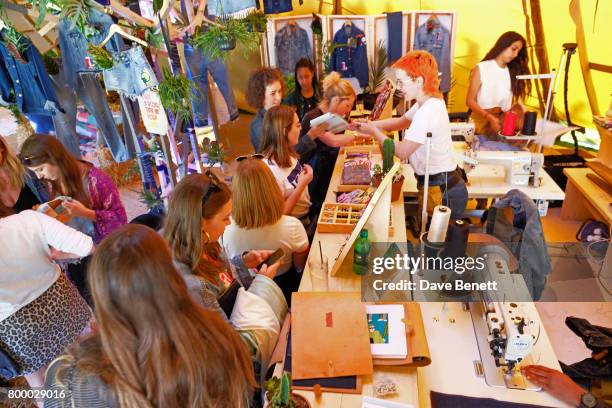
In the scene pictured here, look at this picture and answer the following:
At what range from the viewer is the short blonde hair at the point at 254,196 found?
85.6 inches

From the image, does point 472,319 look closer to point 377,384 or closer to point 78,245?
point 377,384

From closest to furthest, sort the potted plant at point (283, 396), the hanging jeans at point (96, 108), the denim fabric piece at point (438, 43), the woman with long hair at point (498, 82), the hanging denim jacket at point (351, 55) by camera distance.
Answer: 1. the potted plant at point (283, 396)
2. the hanging jeans at point (96, 108)
3. the woman with long hair at point (498, 82)
4. the denim fabric piece at point (438, 43)
5. the hanging denim jacket at point (351, 55)

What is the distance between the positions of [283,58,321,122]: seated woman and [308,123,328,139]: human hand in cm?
87

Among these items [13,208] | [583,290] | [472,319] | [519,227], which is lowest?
[583,290]

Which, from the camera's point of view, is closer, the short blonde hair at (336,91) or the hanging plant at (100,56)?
the hanging plant at (100,56)

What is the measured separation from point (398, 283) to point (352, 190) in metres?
0.98

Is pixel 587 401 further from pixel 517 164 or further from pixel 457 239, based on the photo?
pixel 517 164

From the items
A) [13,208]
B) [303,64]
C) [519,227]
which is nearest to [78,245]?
[13,208]

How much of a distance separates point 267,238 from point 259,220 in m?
0.13

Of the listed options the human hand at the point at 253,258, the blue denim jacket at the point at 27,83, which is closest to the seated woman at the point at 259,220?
the human hand at the point at 253,258

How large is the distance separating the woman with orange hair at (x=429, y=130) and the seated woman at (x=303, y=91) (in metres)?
1.43

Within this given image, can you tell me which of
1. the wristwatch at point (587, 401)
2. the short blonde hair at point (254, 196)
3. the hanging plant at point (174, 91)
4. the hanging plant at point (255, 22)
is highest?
the hanging plant at point (255, 22)

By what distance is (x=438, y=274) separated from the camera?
2094 mm

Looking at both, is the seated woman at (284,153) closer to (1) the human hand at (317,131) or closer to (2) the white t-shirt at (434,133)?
(1) the human hand at (317,131)
